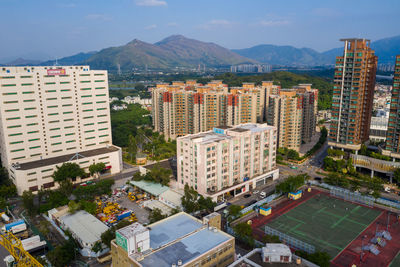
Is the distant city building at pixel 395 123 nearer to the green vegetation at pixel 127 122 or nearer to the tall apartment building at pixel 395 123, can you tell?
the tall apartment building at pixel 395 123

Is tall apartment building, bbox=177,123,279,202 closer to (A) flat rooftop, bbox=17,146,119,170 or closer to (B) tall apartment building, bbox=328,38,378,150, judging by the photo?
(B) tall apartment building, bbox=328,38,378,150

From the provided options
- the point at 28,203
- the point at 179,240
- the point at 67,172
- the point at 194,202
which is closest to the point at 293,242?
the point at 194,202

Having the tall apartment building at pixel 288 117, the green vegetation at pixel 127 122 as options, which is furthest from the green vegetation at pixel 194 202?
the green vegetation at pixel 127 122

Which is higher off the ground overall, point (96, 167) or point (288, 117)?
point (288, 117)

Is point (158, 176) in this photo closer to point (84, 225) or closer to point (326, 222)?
point (84, 225)

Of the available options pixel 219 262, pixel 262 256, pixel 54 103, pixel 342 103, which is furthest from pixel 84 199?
pixel 342 103

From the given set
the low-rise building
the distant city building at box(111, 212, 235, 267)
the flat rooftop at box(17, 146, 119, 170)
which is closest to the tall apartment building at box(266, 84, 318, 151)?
the flat rooftop at box(17, 146, 119, 170)
